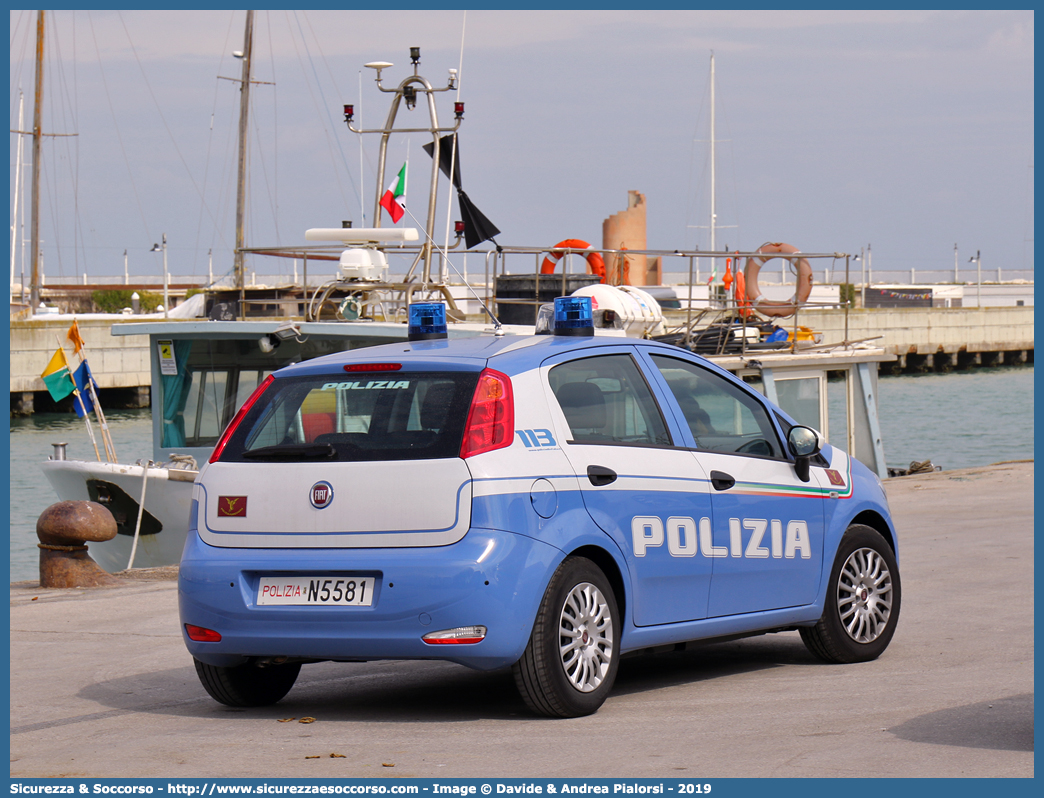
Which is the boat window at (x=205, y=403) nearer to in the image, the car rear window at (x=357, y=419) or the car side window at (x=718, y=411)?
the car side window at (x=718, y=411)

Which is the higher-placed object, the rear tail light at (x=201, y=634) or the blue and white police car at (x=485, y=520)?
the blue and white police car at (x=485, y=520)

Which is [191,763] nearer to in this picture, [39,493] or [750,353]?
Result: [750,353]

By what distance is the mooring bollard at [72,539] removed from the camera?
1227 cm

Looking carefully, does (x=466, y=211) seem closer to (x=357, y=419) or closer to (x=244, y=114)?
(x=357, y=419)

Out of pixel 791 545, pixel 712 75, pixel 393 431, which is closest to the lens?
pixel 393 431

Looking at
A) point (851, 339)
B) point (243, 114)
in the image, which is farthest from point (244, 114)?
point (851, 339)

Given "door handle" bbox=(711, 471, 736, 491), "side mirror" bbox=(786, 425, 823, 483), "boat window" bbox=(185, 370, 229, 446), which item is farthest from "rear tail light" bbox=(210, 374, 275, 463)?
"boat window" bbox=(185, 370, 229, 446)

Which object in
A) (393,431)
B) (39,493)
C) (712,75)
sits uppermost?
(712,75)

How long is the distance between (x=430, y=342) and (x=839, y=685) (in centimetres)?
251

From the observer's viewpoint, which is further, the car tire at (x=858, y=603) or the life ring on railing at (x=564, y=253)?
the life ring on railing at (x=564, y=253)

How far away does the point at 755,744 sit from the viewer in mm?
5598

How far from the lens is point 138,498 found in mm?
16062

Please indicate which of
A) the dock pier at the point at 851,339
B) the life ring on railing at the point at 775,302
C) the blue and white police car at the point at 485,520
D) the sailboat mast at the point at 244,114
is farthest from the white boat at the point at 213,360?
the sailboat mast at the point at 244,114
